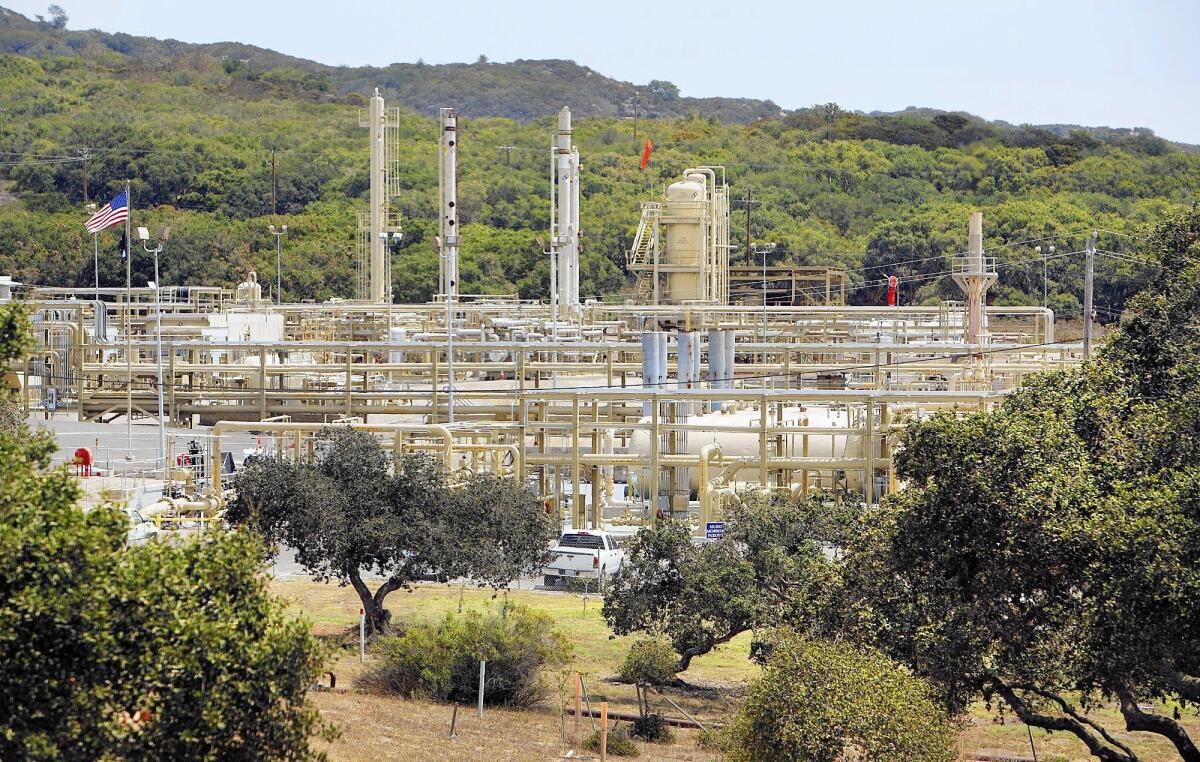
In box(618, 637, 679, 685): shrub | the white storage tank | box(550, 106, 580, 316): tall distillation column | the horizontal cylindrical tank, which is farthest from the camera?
box(550, 106, 580, 316): tall distillation column

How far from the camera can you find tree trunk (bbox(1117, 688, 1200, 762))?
15.6m

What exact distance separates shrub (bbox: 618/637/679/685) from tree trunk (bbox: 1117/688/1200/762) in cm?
847

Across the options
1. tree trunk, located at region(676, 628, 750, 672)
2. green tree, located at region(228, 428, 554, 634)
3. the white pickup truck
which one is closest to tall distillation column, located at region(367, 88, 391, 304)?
the white pickup truck

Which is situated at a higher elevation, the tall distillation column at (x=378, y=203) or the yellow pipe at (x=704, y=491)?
the tall distillation column at (x=378, y=203)

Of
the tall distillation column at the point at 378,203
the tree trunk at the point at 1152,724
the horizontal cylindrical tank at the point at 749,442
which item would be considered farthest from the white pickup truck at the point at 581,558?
the tall distillation column at the point at 378,203

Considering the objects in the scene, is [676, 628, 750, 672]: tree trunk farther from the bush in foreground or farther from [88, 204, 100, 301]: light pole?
[88, 204, 100, 301]: light pole

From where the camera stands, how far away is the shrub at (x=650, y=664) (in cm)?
2352

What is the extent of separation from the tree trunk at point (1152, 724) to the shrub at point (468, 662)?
8.97 m

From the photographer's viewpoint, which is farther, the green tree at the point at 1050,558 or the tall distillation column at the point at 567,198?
the tall distillation column at the point at 567,198

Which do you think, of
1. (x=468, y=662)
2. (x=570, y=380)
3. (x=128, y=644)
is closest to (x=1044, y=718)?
(x=468, y=662)

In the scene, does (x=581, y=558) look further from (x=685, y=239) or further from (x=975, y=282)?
(x=975, y=282)

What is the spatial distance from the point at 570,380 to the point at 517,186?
67229 millimetres

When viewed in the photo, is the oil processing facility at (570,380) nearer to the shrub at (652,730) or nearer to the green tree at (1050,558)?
the green tree at (1050,558)

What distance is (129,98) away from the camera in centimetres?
14175
